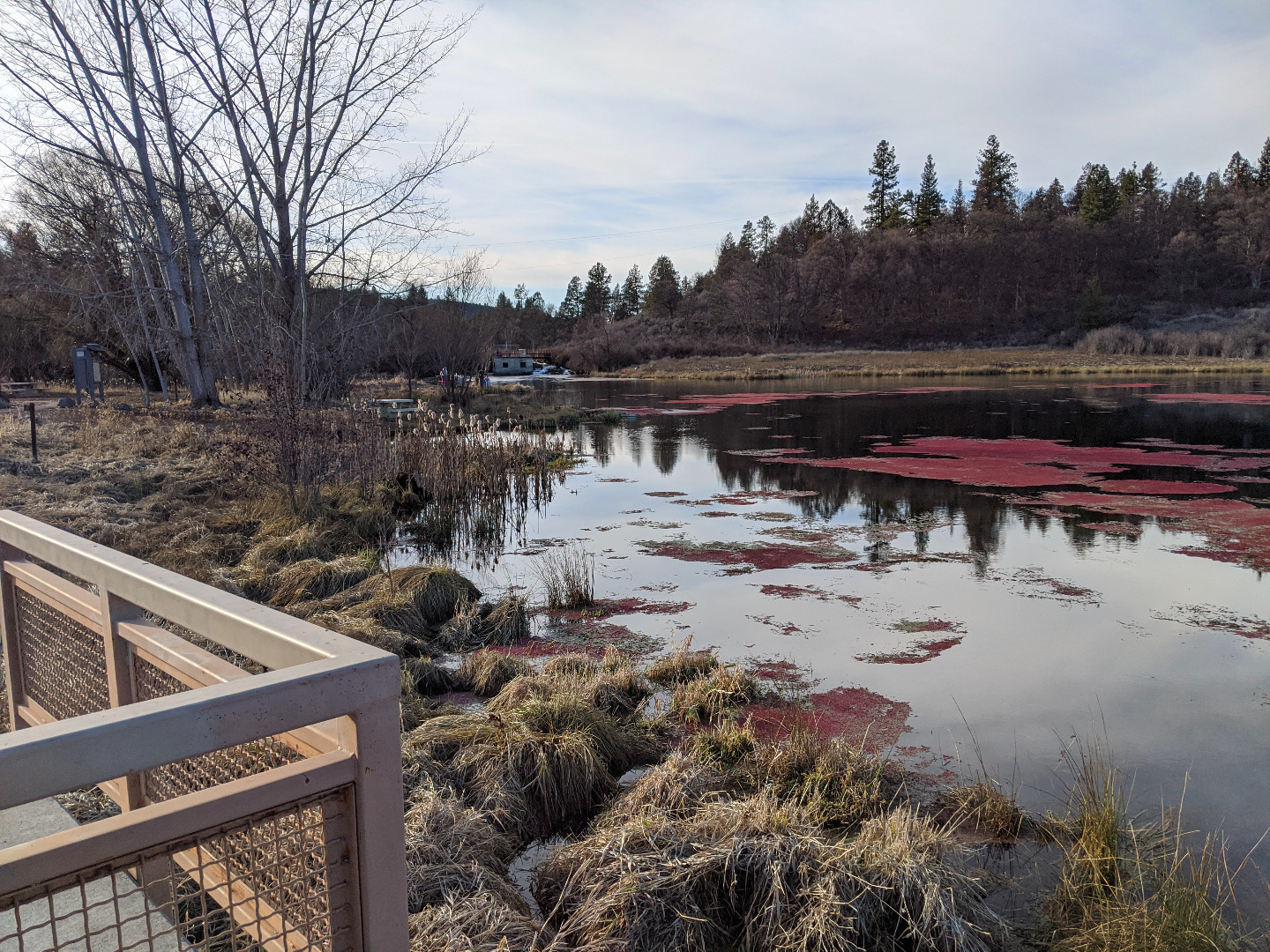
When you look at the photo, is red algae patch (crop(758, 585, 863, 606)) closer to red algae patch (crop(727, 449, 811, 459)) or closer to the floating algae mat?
the floating algae mat

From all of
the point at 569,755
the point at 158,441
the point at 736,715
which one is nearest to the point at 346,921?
the point at 569,755

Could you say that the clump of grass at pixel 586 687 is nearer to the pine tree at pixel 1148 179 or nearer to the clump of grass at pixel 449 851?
the clump of grass at pixel 449 851

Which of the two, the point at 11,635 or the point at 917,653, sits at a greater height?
the point at 11,635

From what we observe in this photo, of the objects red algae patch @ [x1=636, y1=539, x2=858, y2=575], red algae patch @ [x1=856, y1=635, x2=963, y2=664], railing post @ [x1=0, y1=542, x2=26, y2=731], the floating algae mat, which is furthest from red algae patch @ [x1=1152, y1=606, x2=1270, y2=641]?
railing post @ [x1=0, y1=542, x2=26, y2=731]

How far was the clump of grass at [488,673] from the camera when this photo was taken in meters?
5.80

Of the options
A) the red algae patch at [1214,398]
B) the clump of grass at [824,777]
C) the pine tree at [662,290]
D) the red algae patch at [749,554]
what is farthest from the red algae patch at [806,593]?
the pine tree at [662,290]

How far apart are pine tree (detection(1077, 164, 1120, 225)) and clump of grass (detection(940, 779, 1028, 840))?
95449 millimetres

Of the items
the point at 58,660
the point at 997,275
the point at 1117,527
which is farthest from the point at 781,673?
the point at 997,275

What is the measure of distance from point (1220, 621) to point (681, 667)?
454 centimetres

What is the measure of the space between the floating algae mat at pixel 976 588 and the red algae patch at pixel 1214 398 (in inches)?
360

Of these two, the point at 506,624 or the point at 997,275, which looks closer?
the point at 506,624

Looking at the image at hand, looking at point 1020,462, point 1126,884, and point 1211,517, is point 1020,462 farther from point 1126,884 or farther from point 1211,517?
point 1126,884

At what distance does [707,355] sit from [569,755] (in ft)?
231

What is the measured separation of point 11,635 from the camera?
10.2 feet
